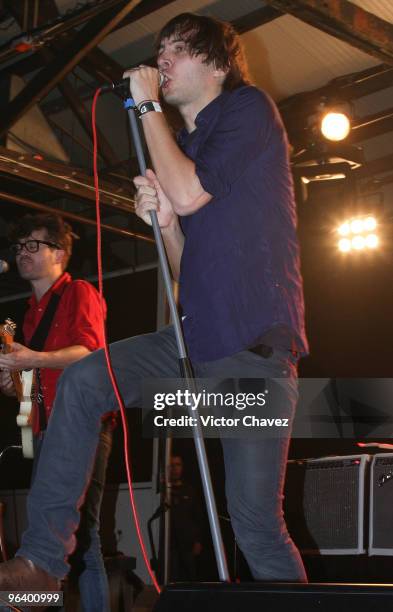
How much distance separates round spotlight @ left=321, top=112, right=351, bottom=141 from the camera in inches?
221

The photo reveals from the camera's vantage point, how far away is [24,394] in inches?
135

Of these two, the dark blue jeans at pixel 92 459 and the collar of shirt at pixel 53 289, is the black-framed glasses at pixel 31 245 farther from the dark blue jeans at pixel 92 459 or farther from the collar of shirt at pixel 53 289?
the dark blue jeans at pixel 92 459

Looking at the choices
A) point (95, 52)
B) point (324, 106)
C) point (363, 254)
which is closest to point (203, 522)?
point (363, 254)

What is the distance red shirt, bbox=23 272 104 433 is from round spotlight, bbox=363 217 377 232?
3599mm

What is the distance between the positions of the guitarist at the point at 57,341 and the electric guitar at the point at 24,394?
0.03 meters

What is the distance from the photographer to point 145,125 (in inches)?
74.0

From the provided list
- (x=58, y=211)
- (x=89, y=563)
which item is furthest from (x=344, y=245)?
(x=89, y=563)

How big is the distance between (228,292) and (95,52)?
4708 mm

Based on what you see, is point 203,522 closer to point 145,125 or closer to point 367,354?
point 367,354

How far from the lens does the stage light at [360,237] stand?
6.50m

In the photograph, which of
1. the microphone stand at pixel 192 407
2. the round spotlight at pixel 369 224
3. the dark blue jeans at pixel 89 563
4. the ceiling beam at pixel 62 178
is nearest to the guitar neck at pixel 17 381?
the dark blue jeans at pixel 89 563

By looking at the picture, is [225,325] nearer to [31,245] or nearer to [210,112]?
[210,112]

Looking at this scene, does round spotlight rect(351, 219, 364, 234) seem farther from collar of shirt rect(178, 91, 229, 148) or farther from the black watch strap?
the black watch strap

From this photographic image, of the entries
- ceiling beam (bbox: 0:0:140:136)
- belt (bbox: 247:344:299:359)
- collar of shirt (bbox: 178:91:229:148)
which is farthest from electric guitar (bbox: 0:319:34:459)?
ceiling beam (bbox: 0:0:140:136)
